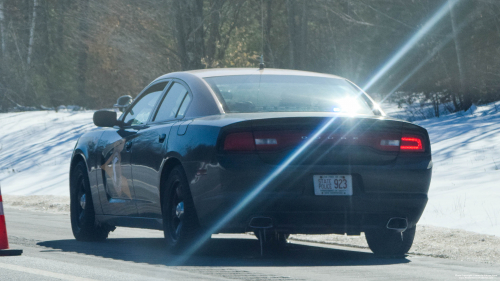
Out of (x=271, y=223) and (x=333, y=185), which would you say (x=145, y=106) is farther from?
(x=333, y=185)

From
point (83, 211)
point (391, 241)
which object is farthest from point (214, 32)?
point (391, 241)

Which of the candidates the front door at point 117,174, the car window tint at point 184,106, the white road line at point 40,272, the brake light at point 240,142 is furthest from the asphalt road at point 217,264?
the car window tint at point 184,106

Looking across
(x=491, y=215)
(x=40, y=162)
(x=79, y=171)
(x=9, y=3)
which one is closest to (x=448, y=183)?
(x=491, y=215)

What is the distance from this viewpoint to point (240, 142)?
6016 mm

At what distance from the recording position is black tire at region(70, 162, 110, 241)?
8492 mm

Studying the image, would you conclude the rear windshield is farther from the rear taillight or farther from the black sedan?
the rear taillight

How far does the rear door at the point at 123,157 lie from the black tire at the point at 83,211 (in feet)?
1.33

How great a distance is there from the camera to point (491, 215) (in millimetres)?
9102

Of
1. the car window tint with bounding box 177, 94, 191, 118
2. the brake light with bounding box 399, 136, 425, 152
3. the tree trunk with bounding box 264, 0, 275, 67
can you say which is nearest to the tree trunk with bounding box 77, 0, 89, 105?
the tree trunk with bounding box 264, 0, 275, 67

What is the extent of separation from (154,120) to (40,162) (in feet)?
54.7

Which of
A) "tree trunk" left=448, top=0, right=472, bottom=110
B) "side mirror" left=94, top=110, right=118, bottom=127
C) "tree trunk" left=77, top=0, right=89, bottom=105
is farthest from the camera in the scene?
"tree trunk" left=77, top=0, right=89, bottom=105

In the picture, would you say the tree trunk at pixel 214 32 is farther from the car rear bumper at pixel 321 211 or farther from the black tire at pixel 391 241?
the car rear bumper at pixel 321 211

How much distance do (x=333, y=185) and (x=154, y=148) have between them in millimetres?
1708

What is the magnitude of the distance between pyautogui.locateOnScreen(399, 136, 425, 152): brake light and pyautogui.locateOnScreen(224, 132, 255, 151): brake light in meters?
1.20
